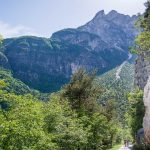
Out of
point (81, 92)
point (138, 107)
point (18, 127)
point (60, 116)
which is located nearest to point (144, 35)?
point (60, 116)

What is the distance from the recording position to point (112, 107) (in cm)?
8494

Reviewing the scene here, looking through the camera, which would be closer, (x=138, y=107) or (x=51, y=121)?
(x=51, y=121)

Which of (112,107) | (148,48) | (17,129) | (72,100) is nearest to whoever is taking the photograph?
(17,129)

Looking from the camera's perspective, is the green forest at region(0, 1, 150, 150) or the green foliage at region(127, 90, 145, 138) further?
the green foliage at region(127, 90, 145, 138)

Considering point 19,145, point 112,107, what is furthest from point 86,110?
point 19,145

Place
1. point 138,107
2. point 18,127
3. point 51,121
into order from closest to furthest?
point 18,127, point 51,121, point 138,107

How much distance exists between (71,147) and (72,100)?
19054 millimetres

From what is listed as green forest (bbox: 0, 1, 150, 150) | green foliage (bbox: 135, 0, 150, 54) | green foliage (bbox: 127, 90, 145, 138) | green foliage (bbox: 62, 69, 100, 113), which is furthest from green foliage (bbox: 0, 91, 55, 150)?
green foliage (bbox: 127, 90, 145, 138)

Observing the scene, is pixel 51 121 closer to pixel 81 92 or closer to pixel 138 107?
pixel 81 92

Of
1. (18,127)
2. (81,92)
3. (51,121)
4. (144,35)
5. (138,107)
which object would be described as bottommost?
(18,127)

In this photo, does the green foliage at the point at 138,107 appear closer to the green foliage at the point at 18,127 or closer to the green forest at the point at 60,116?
the green forest at the point at 60,116

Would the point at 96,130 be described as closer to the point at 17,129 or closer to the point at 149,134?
the point at 149,134

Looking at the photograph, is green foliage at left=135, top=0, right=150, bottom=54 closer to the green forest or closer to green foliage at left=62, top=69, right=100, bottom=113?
the green forest

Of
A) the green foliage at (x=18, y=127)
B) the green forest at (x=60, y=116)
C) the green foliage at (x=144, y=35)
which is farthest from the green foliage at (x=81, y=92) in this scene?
the green foliage at (x=18, y=127)
